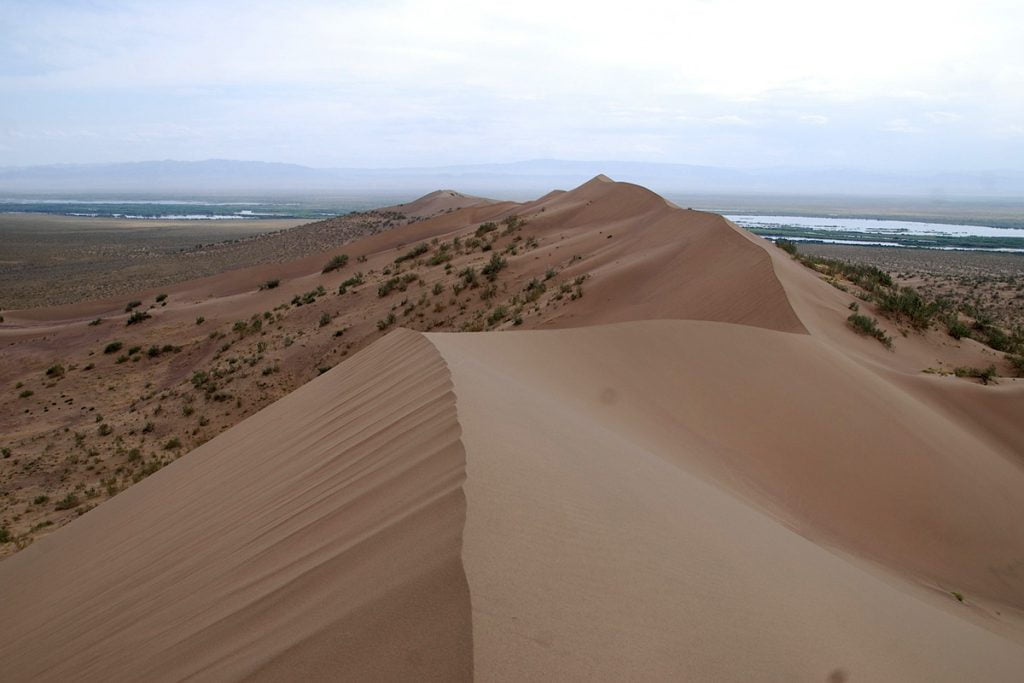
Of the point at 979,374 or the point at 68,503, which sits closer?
the point at 68,503

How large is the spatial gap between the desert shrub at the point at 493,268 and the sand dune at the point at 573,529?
29.1 ft

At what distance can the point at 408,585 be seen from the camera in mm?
3031

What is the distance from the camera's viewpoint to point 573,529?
3709 millimetres

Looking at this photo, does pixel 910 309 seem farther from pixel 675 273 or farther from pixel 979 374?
pixel 675 273

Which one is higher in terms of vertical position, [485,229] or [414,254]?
[485,229]

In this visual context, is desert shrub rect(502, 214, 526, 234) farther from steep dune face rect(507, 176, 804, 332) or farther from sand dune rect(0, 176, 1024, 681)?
sand dune rect(0, 176, 1024, 681)

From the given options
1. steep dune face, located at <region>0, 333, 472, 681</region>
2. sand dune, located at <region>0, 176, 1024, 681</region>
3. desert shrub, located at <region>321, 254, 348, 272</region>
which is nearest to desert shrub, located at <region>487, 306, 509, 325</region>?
sand dune, located at <region>0, 176, 1024, 681</region>

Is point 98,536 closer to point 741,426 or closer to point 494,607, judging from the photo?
point 494,607

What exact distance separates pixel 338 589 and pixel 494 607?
887 millimetres

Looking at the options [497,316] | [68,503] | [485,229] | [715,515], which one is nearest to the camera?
[715,515]

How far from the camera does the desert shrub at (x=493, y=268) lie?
1869 centimetres

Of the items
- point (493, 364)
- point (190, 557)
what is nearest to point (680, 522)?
point (190, 557)

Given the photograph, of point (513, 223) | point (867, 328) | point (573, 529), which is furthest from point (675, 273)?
point (513, 223)

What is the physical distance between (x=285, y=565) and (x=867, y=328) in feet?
36.5
